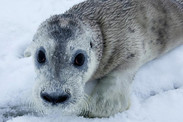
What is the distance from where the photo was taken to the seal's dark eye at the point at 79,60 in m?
2.52

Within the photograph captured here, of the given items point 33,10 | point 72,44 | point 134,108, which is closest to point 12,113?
point 72,44

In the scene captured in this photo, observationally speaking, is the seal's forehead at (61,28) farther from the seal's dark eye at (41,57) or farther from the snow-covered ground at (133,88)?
the snow-covered ground at (133,88)

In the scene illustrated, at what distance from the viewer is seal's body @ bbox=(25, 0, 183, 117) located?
2.40 metres

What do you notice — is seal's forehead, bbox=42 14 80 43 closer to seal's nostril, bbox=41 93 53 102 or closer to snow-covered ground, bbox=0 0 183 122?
seal's nostril, bbox=41 93 53 102

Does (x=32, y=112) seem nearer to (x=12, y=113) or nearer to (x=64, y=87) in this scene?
(x=12, y=113)

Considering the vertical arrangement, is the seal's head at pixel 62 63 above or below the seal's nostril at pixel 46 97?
above

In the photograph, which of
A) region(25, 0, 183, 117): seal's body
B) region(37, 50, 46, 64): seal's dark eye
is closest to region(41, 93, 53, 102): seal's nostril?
region(25, 0, 183, 117): seal's body

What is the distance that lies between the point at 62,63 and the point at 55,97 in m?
0.32

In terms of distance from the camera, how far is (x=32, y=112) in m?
2.88

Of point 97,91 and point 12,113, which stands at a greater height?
point 97,91

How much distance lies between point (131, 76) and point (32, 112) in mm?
1150

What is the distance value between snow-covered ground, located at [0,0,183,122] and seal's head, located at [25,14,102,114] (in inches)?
16.2

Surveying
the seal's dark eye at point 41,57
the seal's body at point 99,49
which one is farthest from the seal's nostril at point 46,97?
the seal's dark eye at point 41,57

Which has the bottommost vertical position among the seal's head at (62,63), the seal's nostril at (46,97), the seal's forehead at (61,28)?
the seal's nostril at (46,97)
